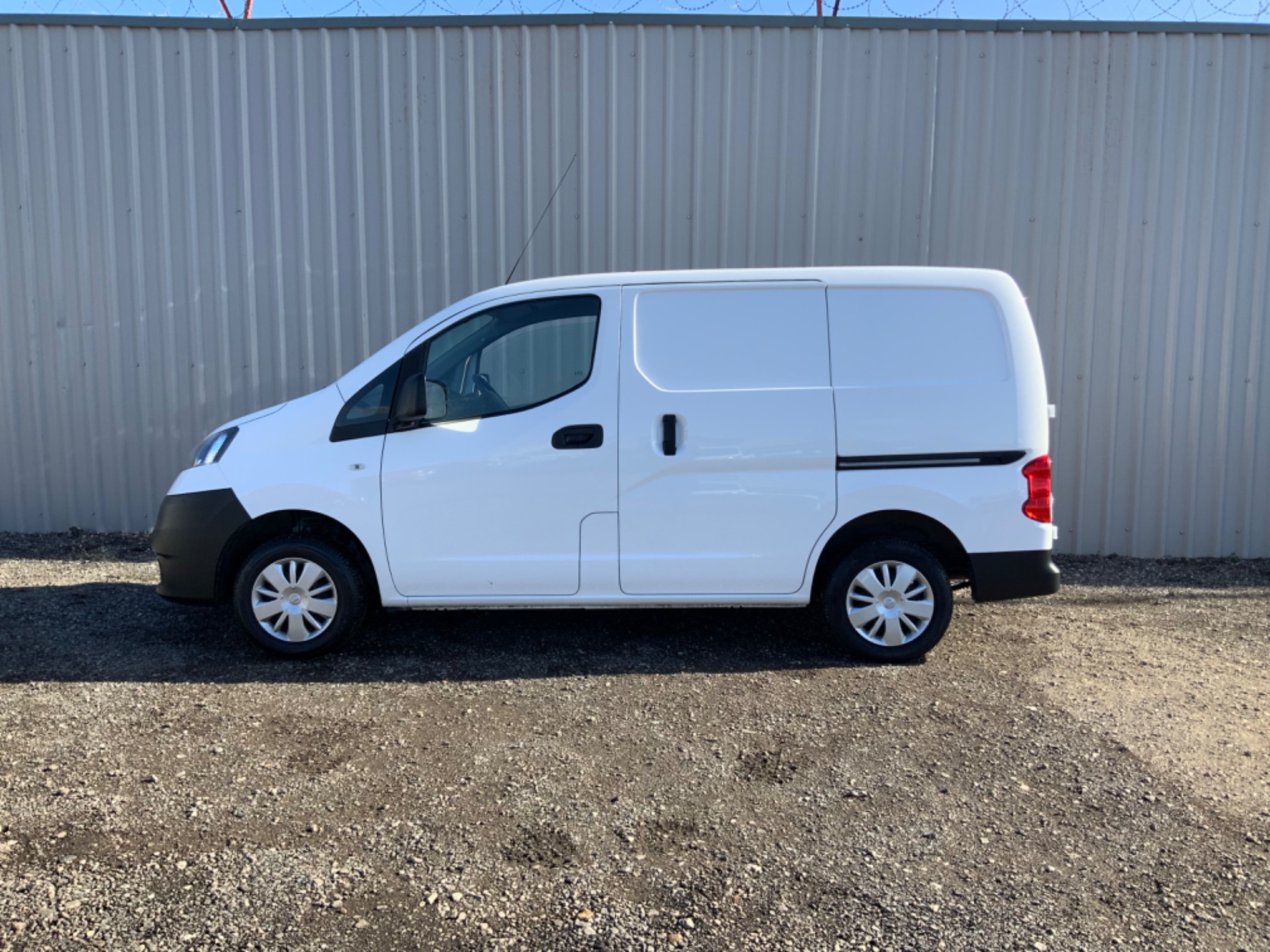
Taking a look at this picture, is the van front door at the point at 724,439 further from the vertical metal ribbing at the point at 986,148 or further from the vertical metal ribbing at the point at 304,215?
the vertical metal ribbing at the point at 304,215

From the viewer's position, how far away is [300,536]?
5016 mm

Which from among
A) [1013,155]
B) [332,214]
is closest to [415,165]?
[332,214]

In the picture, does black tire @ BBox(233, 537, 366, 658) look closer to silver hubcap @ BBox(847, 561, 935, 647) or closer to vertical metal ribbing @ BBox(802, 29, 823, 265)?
silver hubcap @ BBox(847, 561, 935, 647)

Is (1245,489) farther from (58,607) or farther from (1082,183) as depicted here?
(58,607)

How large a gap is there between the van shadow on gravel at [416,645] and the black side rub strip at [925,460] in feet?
3.42

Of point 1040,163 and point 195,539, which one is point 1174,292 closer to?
point 1040,163

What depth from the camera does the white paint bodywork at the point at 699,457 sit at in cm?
482

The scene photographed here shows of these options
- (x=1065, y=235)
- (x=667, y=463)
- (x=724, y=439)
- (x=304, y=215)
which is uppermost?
(x=304, y=215)

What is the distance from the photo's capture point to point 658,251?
7.70 meters

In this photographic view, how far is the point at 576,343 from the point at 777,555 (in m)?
1.45

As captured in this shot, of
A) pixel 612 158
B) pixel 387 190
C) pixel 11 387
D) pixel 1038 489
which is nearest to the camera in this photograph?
pixel 1038 489

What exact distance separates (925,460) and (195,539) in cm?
365

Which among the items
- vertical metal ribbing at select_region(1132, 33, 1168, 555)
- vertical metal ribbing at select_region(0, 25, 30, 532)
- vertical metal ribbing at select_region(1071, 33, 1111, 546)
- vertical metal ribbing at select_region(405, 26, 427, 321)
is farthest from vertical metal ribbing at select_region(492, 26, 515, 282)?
vertical metal ribbing at select_region(1132, 33, 1168, 555)

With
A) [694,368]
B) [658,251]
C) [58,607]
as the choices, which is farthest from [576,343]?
[58,607]
